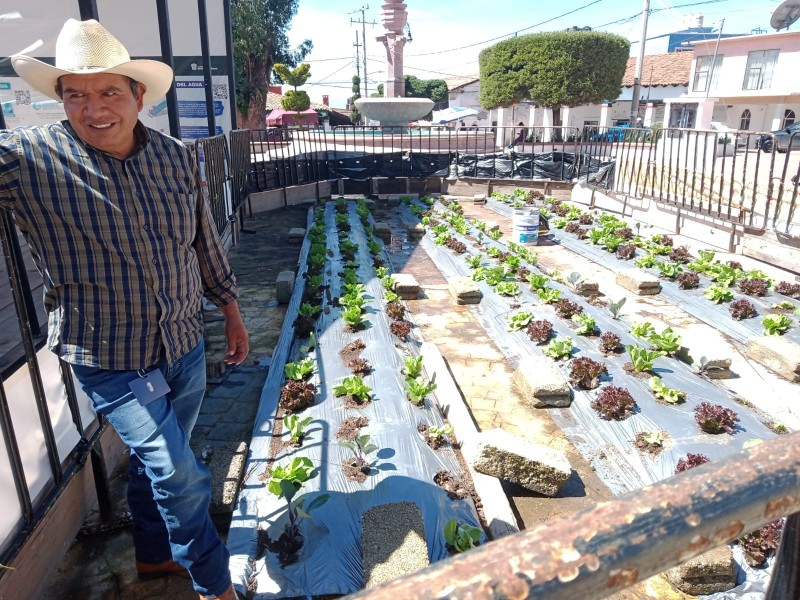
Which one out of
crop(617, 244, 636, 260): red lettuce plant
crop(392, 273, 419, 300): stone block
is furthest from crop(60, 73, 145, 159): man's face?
crop(617, 244, 636, 260): red lettuce plant

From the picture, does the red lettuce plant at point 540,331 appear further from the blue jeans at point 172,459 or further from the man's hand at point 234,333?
the blue jeans at point 172,459

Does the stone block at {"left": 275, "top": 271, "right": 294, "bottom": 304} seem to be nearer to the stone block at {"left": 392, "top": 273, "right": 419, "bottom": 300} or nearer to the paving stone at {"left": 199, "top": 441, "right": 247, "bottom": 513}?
the stone block at {"left": 392, "top": 273, "right": 419, "bottom": 300}

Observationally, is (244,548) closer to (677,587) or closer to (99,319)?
(99,319)

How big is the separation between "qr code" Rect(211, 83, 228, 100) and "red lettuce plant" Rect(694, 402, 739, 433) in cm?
1202

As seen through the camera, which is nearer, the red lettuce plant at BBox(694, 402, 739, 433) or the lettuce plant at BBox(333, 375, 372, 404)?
the red lettuce plant at BBox(694, 402, 739, 433)

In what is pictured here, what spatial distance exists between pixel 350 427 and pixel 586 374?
8.09 feet

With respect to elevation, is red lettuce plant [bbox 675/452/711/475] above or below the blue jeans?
below

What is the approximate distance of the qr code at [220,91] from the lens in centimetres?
1303

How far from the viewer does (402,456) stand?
425 centimetres

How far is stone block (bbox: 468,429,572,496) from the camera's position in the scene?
4039 millimetres

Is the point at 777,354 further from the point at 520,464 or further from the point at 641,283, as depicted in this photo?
the point at 520,464

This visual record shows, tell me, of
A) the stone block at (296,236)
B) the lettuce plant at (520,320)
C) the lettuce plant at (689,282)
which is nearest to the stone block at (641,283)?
the lettuce plant at (689,282)

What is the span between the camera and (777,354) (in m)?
5.87

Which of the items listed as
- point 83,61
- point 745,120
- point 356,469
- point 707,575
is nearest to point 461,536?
A: point 356,469
